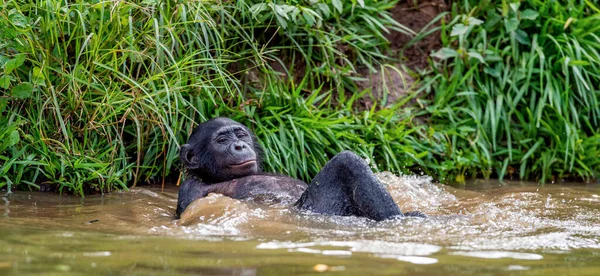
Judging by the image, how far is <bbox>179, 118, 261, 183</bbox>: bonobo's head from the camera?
5.88m

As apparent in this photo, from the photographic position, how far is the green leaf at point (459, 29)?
7.69 m

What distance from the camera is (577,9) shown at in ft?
26.2

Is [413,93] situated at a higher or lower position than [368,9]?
lower

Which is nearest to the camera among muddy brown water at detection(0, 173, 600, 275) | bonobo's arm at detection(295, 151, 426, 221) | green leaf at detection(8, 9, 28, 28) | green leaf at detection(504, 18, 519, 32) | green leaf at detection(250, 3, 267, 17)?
muddy brown water at detection(0, 173, 600, 275)

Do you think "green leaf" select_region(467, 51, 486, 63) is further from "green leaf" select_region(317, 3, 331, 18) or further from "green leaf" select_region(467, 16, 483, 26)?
"green leaf" select_region(317, 3, 331, 18)

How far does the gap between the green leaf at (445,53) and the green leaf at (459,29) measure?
0.52 ft

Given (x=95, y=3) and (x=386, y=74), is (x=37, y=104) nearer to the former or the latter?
(x=95, y=3)

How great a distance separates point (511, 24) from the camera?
25.4 ft

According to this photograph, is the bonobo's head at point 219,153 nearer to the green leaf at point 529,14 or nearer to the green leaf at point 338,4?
the green leaf at point 338,4

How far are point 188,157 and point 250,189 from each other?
57cm

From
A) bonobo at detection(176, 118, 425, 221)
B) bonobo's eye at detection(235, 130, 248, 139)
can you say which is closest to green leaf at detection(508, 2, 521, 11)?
bonobo at detection(176, 118, 425, 221)

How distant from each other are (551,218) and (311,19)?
270cm

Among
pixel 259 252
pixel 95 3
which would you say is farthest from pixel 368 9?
pixel 259 252

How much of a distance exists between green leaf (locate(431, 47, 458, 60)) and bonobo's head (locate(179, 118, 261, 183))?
243 cm
